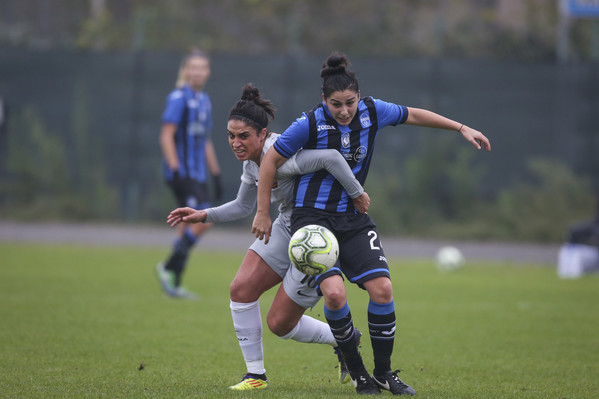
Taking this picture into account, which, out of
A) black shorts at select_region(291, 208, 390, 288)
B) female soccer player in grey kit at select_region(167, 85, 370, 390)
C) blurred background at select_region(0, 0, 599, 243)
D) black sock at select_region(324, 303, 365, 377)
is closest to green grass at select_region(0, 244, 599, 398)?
black sock at select_region(324, 303, 365, 377)

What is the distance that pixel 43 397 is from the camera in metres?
4.62

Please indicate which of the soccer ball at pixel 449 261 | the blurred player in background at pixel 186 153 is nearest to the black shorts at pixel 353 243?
the blurred player in background at pixel 186 153

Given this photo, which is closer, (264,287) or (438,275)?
(264,287)

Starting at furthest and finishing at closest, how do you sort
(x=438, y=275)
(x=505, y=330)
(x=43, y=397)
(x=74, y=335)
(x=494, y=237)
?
(x=494, y=237)
(x=438, y=275)
(x=505, y=330)
(x=74, y=335)
(x=43, y=397)

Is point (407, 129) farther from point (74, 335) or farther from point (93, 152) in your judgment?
point (74, 335)

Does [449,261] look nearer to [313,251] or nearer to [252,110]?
[252,110]

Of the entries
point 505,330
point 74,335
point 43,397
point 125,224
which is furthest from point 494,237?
point 43,397

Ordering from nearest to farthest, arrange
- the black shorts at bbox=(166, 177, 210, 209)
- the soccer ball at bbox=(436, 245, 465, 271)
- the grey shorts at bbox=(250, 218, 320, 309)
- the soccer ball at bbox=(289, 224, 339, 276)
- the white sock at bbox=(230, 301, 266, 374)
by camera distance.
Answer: the soccer ball at bbox=(289, 224, 339, 276) < the grey shorts at bbox=(250, 218, 320, 309) < the white sock at bbox=(230, 301, 266, 374) < the black shorts at bbox=(166, 177, 210, 209) < the soccer ball at bbox=(436, 245, 465, 271)

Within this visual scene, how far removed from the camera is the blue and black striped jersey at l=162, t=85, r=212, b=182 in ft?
31.1

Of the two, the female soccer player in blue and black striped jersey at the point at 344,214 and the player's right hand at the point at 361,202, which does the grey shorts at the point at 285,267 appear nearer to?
the female soccer player in blue and black striped jersey at the point at 344,214

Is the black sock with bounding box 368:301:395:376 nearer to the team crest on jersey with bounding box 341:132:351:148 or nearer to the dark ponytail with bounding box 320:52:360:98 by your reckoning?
the team crest on jersey with bounding box 341:132:351:148

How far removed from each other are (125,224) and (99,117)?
7.15 feet

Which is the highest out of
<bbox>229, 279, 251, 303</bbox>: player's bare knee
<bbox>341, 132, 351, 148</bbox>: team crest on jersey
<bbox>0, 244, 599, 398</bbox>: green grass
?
<bbox>341, 132, 351, 148</bbox>: team crest on jersey

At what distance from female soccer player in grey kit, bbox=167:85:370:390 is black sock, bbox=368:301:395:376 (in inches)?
15.0
